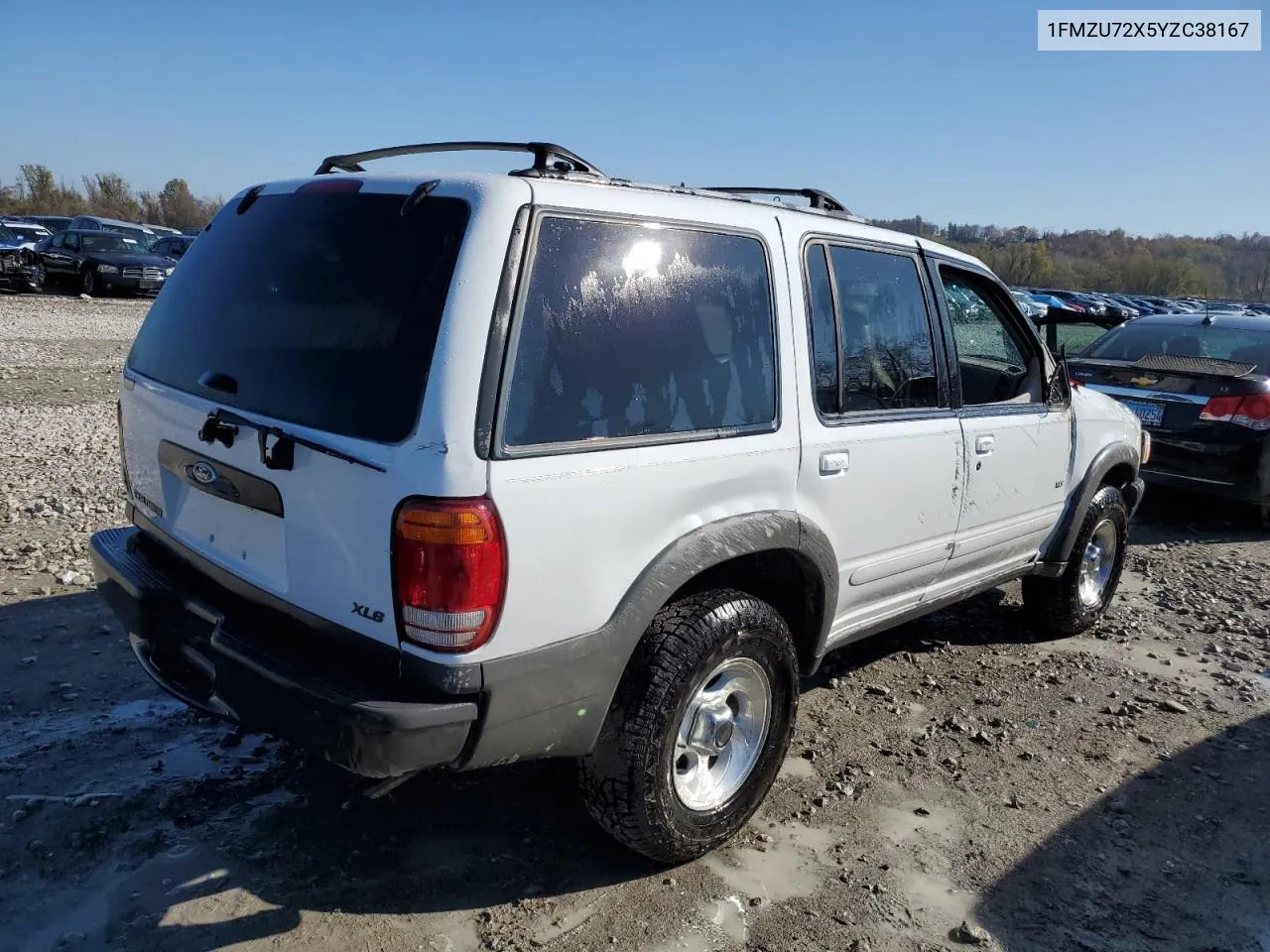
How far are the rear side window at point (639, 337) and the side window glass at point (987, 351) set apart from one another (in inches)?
54.5

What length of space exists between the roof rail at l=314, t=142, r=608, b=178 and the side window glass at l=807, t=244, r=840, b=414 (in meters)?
0.79

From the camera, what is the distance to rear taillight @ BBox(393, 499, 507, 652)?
212cm

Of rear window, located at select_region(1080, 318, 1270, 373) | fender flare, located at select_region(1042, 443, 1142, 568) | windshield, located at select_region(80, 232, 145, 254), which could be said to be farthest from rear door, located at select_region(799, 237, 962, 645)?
windshield, located at select_region(80, 232, 145, 254)

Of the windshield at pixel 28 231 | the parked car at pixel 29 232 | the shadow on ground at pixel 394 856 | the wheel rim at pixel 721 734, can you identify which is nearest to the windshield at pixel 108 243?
the parked car at pixel 29 232

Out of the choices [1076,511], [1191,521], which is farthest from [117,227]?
[1076,511]

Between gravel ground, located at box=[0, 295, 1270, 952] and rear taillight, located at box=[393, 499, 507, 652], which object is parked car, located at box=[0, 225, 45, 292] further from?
rear taillight, located at box=[393, 499, 507, 652]

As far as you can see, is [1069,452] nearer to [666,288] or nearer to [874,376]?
[874,376]

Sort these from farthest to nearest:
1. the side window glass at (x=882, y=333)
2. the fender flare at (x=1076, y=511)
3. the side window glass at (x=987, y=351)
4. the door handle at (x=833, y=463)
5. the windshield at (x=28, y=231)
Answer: the windshield at (x=28, y=231) < the fender flare at (x=1076, y=511) < the side window glass at (x=987, y=351) < the side window glass at (x=882, y=333) < the door handle at (x=833, y=463)

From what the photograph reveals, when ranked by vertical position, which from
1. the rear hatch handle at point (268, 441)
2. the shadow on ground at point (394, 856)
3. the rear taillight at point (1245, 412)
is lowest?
the shadow on ground at point (394, 856)

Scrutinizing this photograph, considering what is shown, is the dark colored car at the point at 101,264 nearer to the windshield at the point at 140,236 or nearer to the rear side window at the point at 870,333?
the windshield at the point at 140,236

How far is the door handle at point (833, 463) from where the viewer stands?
3.03m

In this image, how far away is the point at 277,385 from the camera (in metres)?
2.47

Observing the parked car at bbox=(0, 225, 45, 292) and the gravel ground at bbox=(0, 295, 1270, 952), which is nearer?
the gravel ground at bbox=(0, 295, 1270, 952)

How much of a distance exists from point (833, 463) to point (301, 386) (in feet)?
5.41
